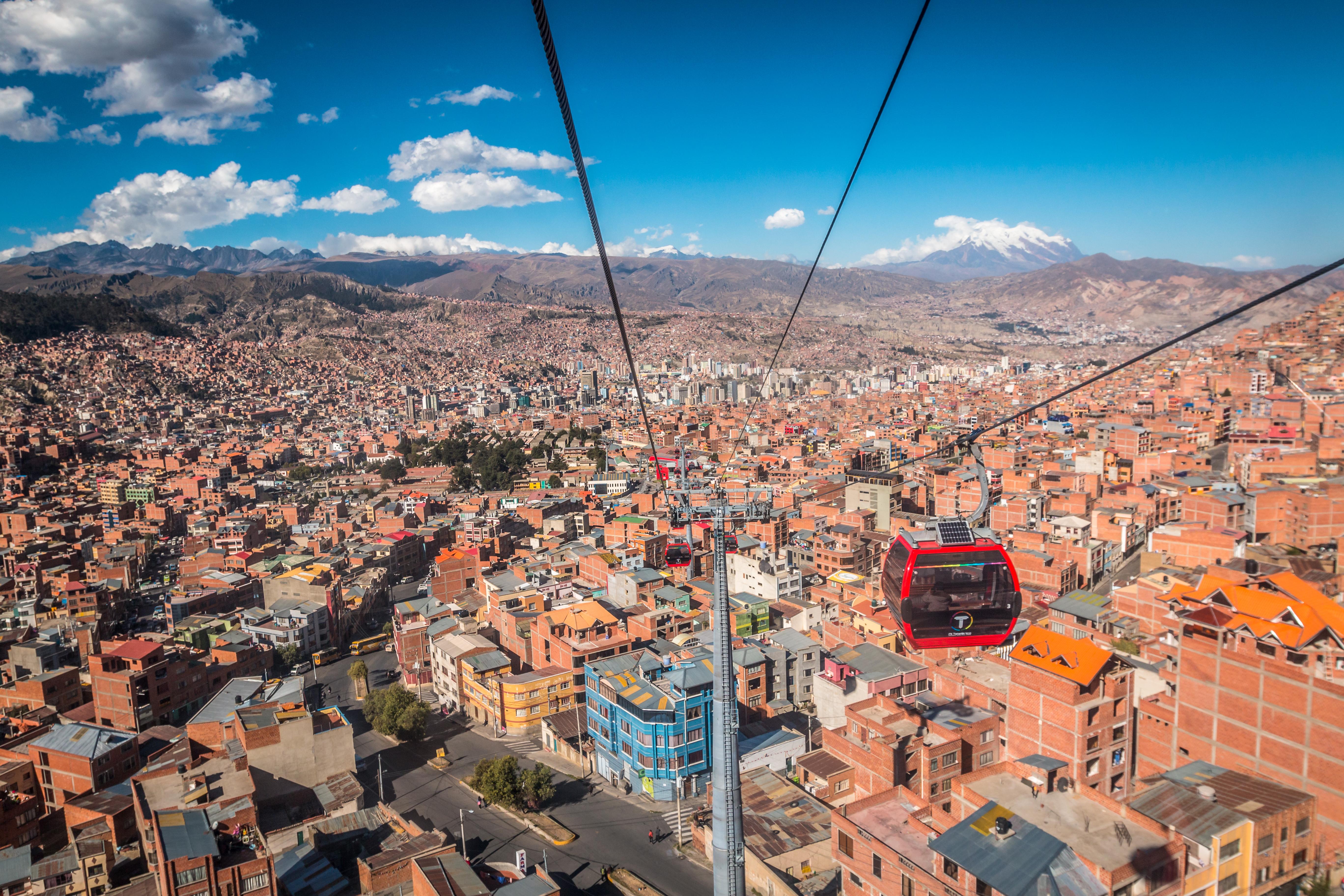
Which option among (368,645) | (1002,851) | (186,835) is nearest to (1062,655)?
(1002,851)

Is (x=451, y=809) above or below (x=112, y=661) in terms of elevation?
below

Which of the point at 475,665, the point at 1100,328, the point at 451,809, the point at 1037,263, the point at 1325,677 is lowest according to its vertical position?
the point at 451,809

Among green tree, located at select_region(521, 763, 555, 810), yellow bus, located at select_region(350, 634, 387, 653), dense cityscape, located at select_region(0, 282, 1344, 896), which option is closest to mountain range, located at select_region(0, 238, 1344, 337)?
dense cityscape, located at select_region(0, 282, 1344, 896)

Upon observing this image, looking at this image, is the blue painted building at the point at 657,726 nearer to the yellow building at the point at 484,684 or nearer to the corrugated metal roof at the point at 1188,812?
the yellow building at the point at 484,684

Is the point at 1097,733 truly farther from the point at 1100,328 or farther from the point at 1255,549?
the point at 1100,328

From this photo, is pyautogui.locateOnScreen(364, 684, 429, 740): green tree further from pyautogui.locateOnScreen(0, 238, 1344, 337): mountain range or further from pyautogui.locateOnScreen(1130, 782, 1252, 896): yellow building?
pyautogui.locateOnScreen(0, 238, 1344, 337): mountain range

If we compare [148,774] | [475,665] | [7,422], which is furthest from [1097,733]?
[7,422]

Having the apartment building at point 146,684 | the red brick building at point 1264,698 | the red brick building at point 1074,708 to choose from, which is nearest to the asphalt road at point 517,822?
the apartment building at point 146,684
